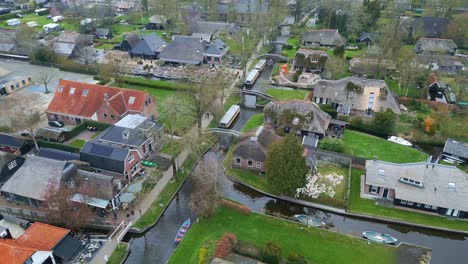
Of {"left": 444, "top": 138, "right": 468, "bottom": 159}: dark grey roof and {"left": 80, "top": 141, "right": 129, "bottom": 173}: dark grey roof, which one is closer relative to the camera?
{"left": 80, "top": 141, "right": 129, "bottom": 173}: dark grey roof

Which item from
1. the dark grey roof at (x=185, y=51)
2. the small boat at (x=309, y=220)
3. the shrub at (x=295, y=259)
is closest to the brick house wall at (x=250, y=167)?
the small boat at (x=309, y=220)

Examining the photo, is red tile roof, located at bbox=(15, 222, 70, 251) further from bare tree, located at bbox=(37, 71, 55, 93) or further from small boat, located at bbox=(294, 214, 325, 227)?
bare tree, located at bbox=(37, 71, 55, 93)

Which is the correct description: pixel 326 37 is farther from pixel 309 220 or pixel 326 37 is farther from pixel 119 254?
pixel 119 254

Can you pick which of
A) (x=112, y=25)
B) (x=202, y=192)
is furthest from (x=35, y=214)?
(x=112, y=25)

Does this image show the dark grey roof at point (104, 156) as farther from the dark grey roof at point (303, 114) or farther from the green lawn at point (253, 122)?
the dark grey roof at point (303, 114)

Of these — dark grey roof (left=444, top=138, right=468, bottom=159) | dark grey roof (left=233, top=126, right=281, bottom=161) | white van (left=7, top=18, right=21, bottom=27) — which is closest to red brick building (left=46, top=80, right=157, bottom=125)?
dark grey roof (left=233, top=126, right=281, bottom=161)

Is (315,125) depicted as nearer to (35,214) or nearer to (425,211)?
(425,211)
